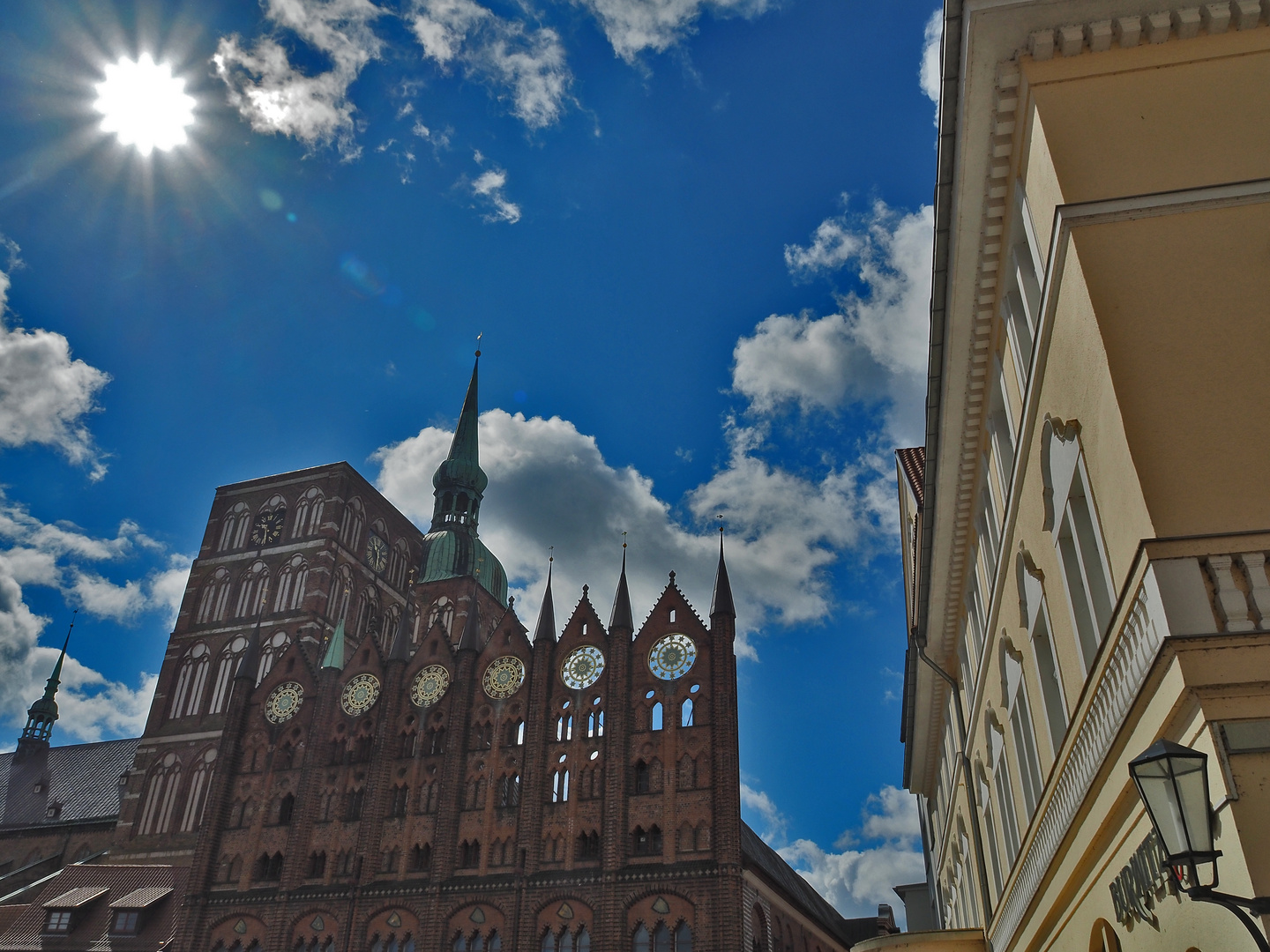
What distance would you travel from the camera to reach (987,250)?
12.5 meters

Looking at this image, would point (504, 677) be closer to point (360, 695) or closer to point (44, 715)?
point (360, 695)

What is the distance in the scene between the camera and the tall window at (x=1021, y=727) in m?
13.2

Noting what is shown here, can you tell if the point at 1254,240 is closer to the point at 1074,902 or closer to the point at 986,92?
the point at 986,92

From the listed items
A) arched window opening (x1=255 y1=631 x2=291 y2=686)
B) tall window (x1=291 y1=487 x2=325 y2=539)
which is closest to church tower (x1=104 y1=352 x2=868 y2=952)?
arched window opening (x1=255 y1=631 x2=291 y2=686)

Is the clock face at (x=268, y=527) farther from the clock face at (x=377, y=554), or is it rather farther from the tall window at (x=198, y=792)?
the tall window at (x=198, y=792)

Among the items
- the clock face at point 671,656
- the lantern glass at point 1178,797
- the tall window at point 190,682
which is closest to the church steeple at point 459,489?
the tall window at point 190,682

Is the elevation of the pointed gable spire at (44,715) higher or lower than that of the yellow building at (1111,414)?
higher

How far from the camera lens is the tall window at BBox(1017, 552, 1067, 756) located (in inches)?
454

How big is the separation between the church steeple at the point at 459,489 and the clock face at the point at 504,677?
1059 inches

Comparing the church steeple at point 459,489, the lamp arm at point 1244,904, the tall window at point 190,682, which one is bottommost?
the lamp arm at point 1244,904

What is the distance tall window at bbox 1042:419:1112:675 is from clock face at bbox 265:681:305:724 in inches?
1637

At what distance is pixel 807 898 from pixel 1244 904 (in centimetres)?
5347

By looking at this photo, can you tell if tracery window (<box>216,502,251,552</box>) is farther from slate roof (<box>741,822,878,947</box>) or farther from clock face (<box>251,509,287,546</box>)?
slate roof (<box>741,822,878,947</box>)

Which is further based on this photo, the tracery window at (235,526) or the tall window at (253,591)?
the tracery window at (235,526)
